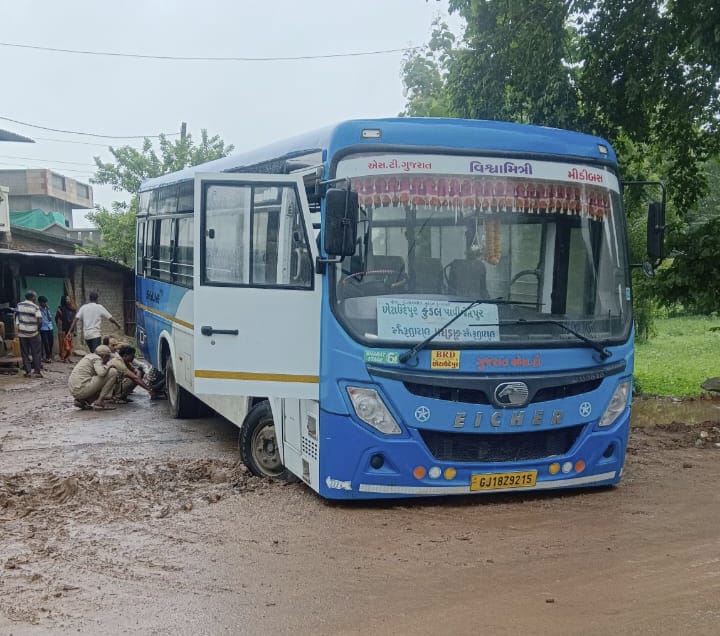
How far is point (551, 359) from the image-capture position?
21.3 ft

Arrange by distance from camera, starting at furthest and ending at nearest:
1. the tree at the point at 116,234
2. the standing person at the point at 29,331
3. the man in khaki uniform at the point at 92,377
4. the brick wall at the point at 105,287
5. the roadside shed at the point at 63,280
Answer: the tree at the point at 116,234 < the brick wall at the point at 105,287 < the roadside shed at the point at 63,280 < the standing person at the point at 29,331 < the man in khaki uniform at the point at 92,377

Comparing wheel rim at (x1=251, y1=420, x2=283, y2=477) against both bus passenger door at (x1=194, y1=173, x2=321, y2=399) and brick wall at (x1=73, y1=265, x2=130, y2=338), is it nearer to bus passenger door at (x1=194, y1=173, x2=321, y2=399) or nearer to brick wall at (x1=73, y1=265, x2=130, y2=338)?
bus passenger door at (x1=194, y1=173, x2=321, y2=399)

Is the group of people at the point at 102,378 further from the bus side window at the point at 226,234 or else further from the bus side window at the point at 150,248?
the bus side window at the point at 226,234

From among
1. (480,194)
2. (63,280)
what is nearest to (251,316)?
(480,194)

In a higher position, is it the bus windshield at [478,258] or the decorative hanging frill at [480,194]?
the decorative hanging frill at [480,194]

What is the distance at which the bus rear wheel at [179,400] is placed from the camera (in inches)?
457

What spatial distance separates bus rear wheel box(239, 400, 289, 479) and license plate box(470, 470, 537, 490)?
184cm

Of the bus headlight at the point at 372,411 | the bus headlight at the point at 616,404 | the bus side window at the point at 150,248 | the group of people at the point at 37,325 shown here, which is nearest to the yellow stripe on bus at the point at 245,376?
the bus headlight at the point at 372,411

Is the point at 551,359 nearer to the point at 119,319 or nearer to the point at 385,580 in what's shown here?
the point at 385,580

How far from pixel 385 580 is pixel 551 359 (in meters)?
2.11

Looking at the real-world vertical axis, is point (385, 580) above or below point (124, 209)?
below

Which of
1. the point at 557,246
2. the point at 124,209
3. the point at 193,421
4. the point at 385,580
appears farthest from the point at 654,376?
the point at 124,209

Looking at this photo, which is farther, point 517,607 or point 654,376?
point 654,376

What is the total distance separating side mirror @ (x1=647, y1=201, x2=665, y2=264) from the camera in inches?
284
